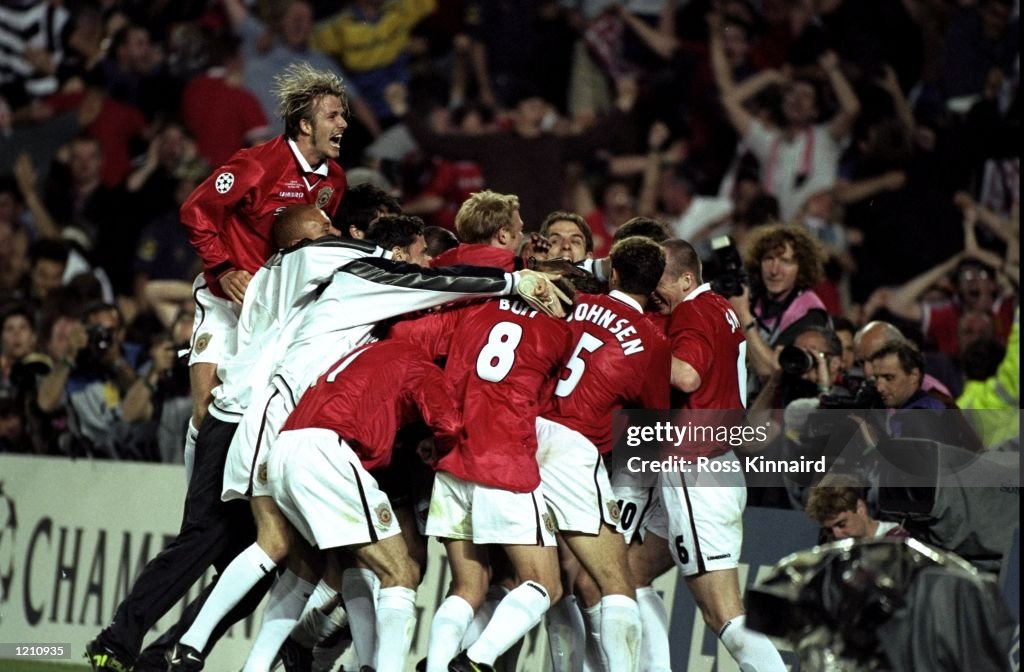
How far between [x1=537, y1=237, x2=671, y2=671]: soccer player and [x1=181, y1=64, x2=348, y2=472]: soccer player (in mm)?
1465

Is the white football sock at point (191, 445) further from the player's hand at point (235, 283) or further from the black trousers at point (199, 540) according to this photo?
the player's hand at point (235, 283)

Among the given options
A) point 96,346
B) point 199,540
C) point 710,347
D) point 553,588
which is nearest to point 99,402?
point 96,346

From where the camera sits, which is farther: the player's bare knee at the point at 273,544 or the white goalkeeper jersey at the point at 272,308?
the player's bare knee at the point at 273,544

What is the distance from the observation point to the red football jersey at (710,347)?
7.02 meters

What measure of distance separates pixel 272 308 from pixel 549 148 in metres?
6.12

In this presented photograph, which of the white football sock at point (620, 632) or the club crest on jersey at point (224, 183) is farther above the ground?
the club crest on jersey at point (224, 183)

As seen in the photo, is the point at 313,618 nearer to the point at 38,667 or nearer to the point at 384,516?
the point at 384,516

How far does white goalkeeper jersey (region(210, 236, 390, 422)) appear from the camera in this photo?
6.63 meters

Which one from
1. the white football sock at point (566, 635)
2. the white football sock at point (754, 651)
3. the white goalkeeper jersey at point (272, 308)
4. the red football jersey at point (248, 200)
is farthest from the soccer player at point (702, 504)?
the red football jersey at point (248, 200)

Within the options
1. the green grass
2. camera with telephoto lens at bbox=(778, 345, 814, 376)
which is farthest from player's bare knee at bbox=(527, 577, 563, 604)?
the green grass

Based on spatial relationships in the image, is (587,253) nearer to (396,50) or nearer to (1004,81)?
(1004,81)

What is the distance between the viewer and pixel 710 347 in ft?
23.1

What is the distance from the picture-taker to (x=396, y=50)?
47.3 ft

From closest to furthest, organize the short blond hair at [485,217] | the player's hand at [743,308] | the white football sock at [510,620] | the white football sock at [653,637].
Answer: the white football sock at [510,620] → the white football sock at [653,637] → the short blond hair at [485,217] → the player's hand at [743,308]
